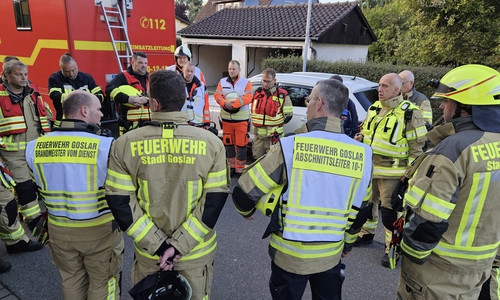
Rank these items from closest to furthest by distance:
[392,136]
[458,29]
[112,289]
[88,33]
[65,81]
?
[112,289], [392,136], [65,81], [88,33], [458,29]

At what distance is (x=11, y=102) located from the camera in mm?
3836

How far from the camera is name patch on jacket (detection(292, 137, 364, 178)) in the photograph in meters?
1.89

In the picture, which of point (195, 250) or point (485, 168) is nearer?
point (485, 168)

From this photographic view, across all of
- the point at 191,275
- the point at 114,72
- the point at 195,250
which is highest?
the point at 114,72

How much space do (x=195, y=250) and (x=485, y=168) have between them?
166cm

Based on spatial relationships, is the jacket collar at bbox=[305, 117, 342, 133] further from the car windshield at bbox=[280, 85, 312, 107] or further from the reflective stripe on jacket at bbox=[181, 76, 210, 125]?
the car windshield at bbox=[280, 85, 312, 107]

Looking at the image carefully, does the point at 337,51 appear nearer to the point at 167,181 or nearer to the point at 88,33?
the point at 88,33

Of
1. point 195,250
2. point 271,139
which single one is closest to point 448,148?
point 195,250

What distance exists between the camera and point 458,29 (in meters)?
11.9

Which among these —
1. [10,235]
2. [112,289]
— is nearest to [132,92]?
[10,235]

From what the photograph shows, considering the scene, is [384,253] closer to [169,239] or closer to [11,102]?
[169,239]

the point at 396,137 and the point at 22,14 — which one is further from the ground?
the point at 22,14

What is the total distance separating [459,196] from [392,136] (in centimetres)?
171

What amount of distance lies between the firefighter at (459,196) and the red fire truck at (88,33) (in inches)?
200
